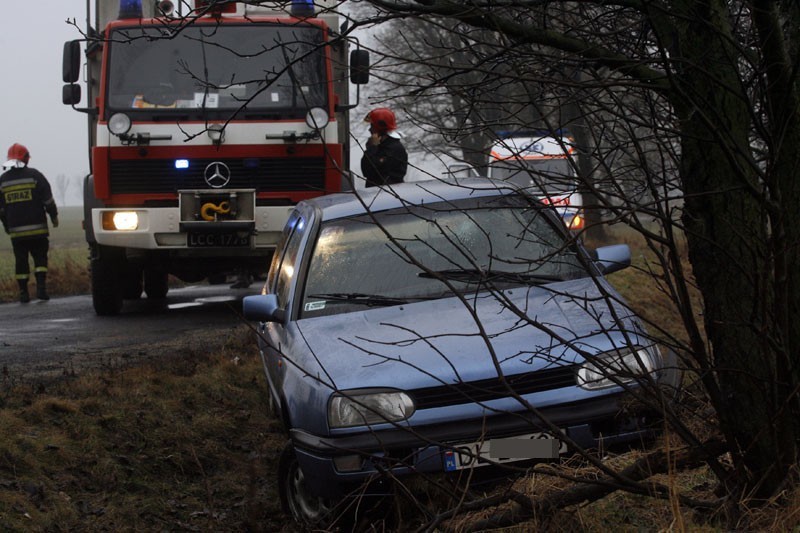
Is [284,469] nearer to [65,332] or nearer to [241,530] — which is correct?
[241,530]

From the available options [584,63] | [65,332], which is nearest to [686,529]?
[584,63]

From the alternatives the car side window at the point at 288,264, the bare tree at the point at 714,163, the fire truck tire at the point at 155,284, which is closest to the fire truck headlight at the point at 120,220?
the fire truck tire at the point at 155,284

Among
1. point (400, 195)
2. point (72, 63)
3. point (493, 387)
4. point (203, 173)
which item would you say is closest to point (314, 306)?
point (400, 195)

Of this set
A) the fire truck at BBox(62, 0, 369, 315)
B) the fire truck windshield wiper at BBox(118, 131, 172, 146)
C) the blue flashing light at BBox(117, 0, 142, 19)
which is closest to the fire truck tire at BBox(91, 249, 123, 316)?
the fire truck at BBox(62, 0, 369, 315)

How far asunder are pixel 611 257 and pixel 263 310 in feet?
6.13

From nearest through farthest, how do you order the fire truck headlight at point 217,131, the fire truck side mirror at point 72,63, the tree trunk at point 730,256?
the tree trunk at point 730,256
the fire truck headlight at point 217,131
the fire truck side mirror at point 72,63

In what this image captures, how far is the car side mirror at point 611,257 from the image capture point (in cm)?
608

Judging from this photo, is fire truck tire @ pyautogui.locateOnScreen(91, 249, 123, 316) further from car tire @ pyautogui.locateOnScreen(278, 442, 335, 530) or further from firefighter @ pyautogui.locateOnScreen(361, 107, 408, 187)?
car tire @ pyautogui.locateOnScreen(278, 442, 335, 530)

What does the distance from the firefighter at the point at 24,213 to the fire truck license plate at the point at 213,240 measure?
4721 mm

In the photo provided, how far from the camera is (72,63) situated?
43.0 ft

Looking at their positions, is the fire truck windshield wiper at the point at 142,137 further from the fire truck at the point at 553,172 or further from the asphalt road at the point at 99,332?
the fire truck at the point at 553,172

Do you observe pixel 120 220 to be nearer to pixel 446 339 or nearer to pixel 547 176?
pixel 446 339

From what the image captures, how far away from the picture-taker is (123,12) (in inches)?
508

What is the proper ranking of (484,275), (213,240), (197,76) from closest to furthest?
(484,275) < (197,76) < (213,240)
